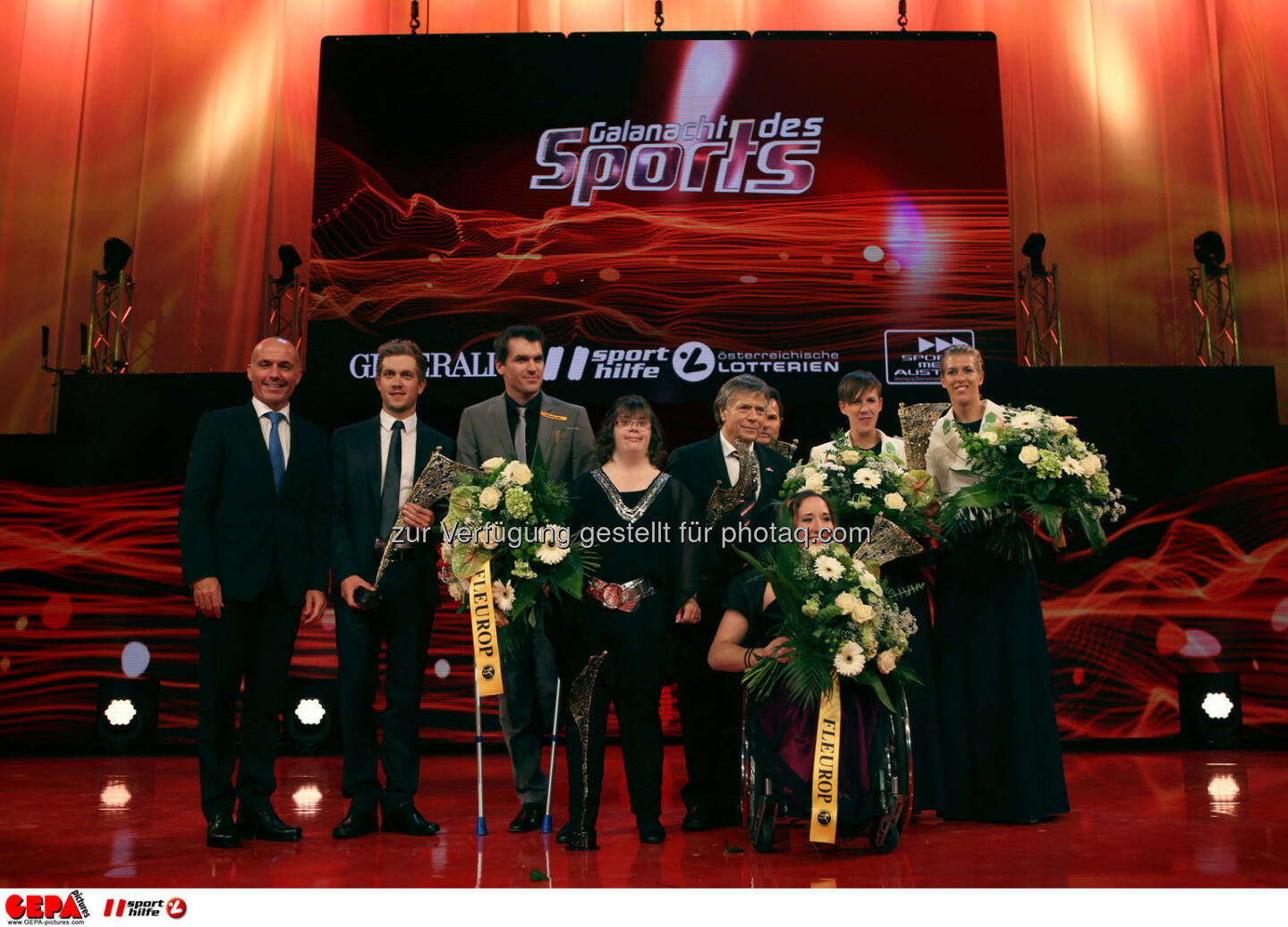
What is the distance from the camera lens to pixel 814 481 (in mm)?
3652

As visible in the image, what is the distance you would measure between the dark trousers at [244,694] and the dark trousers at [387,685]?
223 mm

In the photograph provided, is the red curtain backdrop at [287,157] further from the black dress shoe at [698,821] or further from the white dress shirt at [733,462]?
the black dress shoe at [698,821]

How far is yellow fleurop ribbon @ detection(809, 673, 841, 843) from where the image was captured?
10.4 ft

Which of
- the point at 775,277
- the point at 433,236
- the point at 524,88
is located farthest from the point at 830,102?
the point at 433,236

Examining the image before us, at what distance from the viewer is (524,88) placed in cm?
709

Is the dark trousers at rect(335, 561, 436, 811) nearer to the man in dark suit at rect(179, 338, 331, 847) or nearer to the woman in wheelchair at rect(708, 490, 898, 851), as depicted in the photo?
the man in dark suit at rect(179, 338, 331, 847)

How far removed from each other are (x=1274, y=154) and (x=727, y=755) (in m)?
7.19

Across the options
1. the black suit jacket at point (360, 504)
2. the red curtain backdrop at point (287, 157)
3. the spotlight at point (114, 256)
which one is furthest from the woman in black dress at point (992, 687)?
the spotlight at point (114, 256)

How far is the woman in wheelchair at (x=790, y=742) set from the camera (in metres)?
3.28

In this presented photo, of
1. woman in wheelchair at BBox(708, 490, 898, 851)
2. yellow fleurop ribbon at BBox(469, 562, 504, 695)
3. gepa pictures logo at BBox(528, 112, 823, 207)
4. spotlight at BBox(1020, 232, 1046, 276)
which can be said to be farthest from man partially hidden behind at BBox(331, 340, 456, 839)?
spotlight at BBox(1020, 232, 1046, 276)

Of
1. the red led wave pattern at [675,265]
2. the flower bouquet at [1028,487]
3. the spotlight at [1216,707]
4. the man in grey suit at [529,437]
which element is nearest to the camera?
the flower bouquet at [1028,487]

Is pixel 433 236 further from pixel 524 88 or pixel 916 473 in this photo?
pixel 916 473

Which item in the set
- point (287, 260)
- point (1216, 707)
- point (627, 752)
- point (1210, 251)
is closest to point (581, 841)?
point (627, 752)

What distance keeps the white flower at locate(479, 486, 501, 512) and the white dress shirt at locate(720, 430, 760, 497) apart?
0.99 meters
